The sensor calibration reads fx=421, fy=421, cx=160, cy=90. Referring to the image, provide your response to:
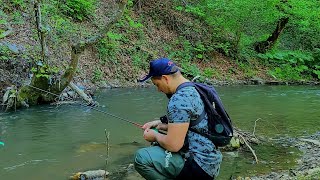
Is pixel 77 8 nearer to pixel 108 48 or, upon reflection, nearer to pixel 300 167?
pixel 108 48

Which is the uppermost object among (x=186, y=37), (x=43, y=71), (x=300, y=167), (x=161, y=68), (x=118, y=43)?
(x=161, y=68)

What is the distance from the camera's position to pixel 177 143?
3.42m

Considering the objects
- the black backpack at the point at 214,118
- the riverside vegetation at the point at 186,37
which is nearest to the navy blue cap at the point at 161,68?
the black backpack at the point at 214,118

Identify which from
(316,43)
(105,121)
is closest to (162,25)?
(316,43)

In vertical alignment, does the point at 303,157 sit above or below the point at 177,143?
below

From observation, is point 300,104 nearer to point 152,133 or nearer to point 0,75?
point 0,75

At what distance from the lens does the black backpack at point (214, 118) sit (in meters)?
3.48

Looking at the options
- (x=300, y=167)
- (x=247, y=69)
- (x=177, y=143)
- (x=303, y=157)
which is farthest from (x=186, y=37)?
(x=177, y=143)

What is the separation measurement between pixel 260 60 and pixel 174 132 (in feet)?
67.2

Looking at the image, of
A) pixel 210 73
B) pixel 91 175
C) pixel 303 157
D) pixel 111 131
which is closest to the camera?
pixel 91 175

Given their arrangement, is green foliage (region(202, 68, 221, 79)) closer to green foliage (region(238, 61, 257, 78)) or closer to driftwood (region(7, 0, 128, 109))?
green foliage (region(238, 61, 257, 78))

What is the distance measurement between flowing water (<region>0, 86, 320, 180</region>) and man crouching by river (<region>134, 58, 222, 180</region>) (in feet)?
8.68

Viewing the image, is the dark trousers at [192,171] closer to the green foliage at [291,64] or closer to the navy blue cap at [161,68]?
Result: the navy blue cap at [161,68]

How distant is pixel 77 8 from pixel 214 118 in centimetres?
1624
